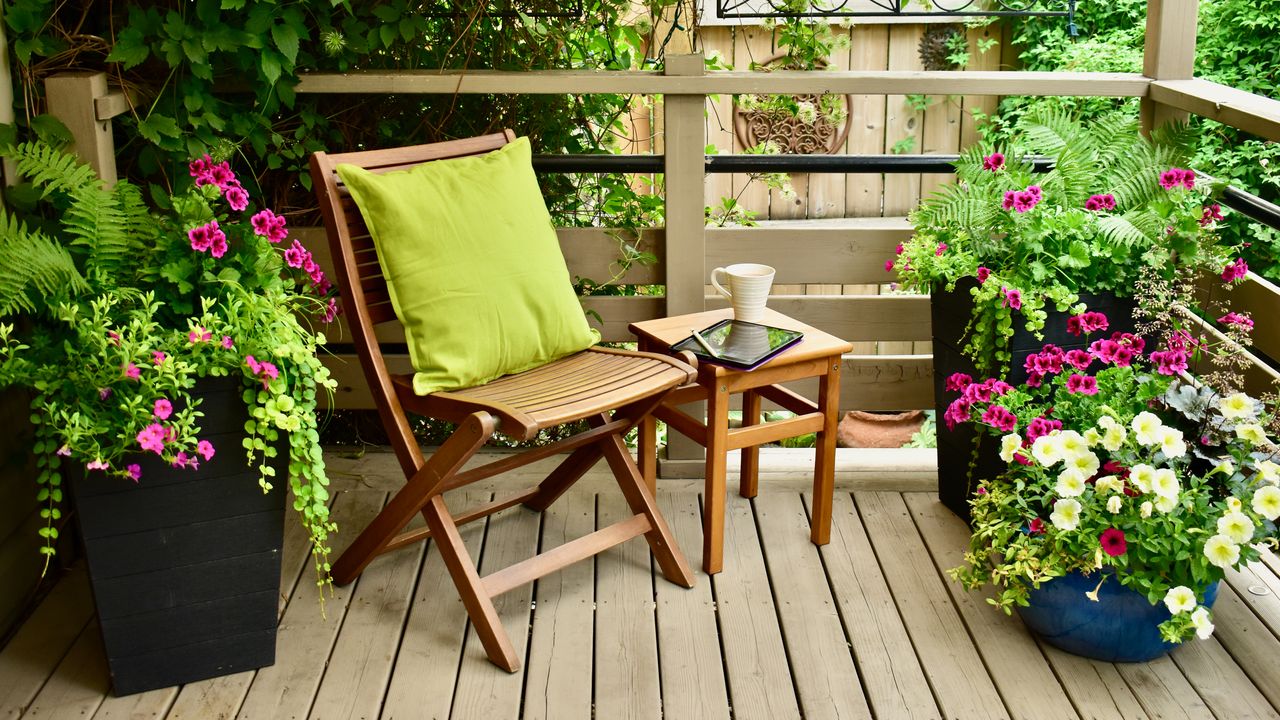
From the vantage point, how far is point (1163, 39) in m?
2.87

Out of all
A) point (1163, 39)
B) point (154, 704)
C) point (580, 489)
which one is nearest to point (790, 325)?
point (580, 489)

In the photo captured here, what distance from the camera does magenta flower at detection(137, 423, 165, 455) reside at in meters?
1.95

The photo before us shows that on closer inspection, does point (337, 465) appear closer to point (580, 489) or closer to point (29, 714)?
point (580, 489)

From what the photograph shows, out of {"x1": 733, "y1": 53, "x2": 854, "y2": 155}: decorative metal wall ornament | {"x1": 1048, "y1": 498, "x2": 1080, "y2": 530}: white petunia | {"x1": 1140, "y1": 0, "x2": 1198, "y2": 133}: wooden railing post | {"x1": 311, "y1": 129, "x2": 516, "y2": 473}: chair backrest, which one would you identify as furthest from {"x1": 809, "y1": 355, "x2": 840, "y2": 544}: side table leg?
{"x1": 733, "y1": 53, "x2": 854, "y2": 155}: decorative metal wall ornament

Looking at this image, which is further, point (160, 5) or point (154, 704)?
point (160, 5)

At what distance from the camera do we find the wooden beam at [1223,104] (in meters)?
2.39

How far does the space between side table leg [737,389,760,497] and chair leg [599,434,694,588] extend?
1.40 feet

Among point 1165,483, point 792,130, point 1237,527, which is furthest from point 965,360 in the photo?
point 792,130

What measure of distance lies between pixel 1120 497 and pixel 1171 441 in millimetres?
148

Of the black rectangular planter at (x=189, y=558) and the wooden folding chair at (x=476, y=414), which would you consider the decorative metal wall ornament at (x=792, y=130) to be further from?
the black rectangular planter at (x=189, y=558)

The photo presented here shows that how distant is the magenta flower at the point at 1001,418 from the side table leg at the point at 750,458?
0.67 meters

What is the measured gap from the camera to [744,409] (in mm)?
2928

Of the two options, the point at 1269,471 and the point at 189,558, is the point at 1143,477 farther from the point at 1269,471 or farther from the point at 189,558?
the point at 189,558

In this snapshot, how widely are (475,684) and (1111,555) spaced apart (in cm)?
121
